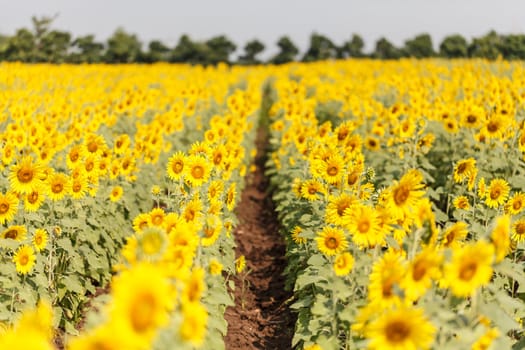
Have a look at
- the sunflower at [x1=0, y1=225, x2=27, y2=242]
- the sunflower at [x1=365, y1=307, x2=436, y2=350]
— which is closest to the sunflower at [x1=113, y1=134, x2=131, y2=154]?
the sunflower at [x1=0, y1=225, x2=27, y2=242]

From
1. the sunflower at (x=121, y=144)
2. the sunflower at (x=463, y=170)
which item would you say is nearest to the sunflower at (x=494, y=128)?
the sunflower at (x=463, y=170)

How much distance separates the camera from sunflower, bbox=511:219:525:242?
462 cm

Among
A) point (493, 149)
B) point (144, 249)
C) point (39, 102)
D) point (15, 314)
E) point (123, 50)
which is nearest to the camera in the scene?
point (144, 249)

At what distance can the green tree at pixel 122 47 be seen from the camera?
38.5m

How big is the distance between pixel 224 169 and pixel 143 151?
70.9 inches

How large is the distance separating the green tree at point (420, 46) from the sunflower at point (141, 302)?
1580 inches

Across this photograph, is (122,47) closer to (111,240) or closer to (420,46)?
(420,46)

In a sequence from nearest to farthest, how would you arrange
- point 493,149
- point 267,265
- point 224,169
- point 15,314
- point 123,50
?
point 15,314 → point 224,169 → point 267,265 → point 493,149 → point 123,50

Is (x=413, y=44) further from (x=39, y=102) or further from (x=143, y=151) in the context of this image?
(x=143, y=151)

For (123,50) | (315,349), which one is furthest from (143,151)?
(123,50)

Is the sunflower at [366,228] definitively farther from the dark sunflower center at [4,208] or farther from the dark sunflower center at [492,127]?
the dark sunflower center at [492,127]

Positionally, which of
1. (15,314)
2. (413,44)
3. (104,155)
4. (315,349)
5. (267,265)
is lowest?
(267,265)

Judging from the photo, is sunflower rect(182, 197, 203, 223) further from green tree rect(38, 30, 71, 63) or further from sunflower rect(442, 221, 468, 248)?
green tree rect(38, 30, 71, 63)

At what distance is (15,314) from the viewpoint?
4.43 metres
